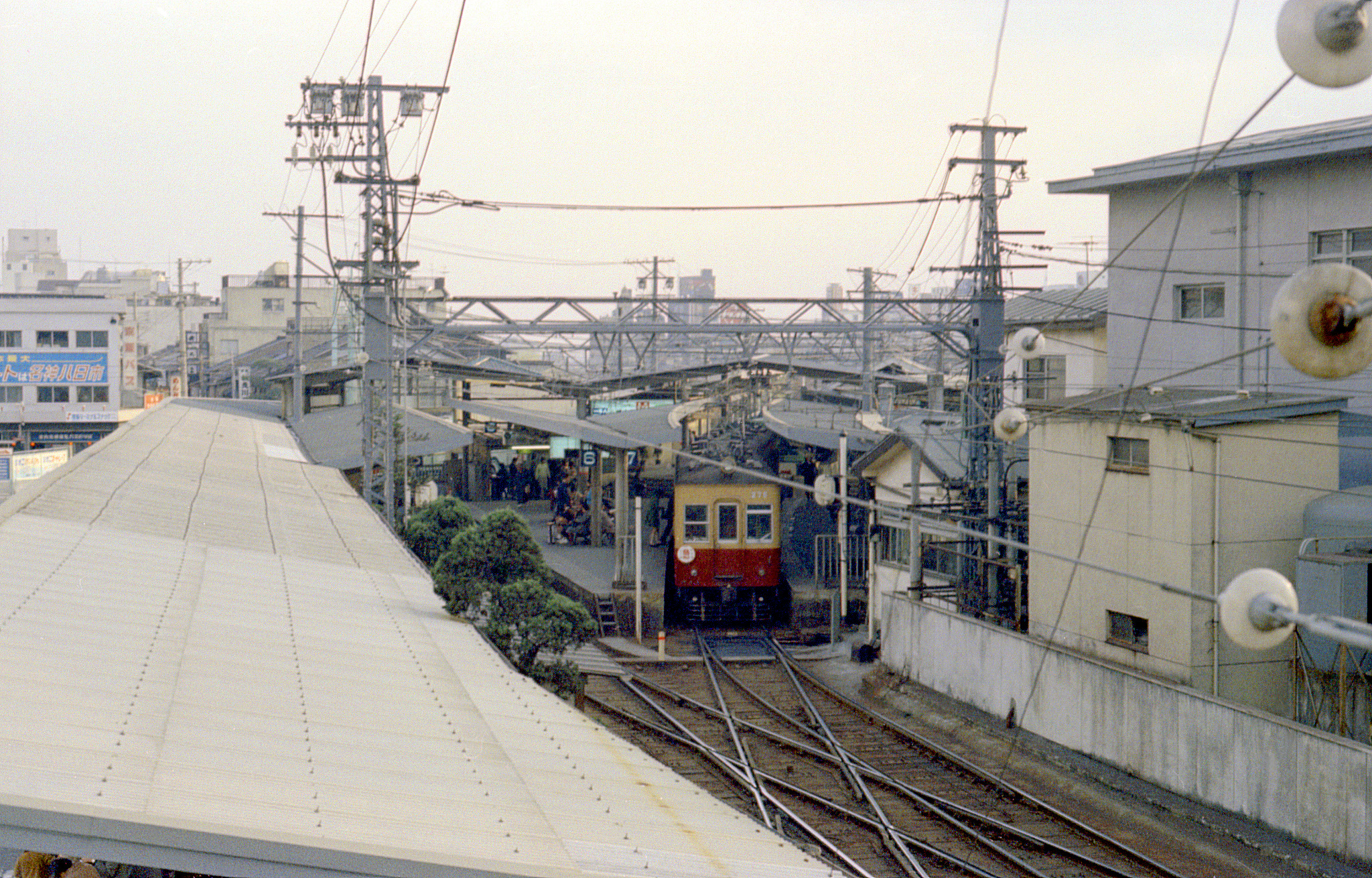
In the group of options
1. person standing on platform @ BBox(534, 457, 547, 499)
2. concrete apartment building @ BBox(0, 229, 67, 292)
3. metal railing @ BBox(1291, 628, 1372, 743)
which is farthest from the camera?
concrete apartment building @ BBox(0, 229, 67, 292)

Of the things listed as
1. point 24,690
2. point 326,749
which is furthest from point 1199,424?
point 24,690

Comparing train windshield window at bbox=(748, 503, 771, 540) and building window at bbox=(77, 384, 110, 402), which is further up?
building window at bbox=(77, 384, 110, 402)

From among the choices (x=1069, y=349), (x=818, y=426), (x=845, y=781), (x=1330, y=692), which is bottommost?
(x=845, y=781)

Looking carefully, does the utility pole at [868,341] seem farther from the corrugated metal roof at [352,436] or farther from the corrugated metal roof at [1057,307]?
the corrugated metal roof at [352,436]

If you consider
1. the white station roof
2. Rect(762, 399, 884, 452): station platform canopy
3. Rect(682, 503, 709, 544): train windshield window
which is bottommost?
Rect(682, 503, 709, 544): train windshield window

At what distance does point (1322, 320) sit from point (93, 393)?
35144mm

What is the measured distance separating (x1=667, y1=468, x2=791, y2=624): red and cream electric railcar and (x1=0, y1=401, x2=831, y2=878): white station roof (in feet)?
29.6

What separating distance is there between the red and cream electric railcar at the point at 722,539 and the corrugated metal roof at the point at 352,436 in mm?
3690

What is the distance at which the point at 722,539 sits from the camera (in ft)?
57.7

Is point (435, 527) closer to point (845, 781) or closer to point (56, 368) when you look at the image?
point (845, 781)

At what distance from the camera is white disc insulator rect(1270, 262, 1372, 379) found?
9.29ft

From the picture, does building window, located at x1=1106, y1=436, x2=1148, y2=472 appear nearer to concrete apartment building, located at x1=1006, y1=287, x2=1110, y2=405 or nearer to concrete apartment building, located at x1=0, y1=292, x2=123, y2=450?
concrete apartment building, located at x1=1006, y1=287, x2=1110, y2=405

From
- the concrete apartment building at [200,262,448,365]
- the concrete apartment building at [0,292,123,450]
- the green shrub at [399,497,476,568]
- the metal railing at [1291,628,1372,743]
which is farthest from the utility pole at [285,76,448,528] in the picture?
the concrete apartment building at [200,262,448,365]

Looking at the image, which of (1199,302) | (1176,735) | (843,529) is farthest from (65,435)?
(1176,735)
